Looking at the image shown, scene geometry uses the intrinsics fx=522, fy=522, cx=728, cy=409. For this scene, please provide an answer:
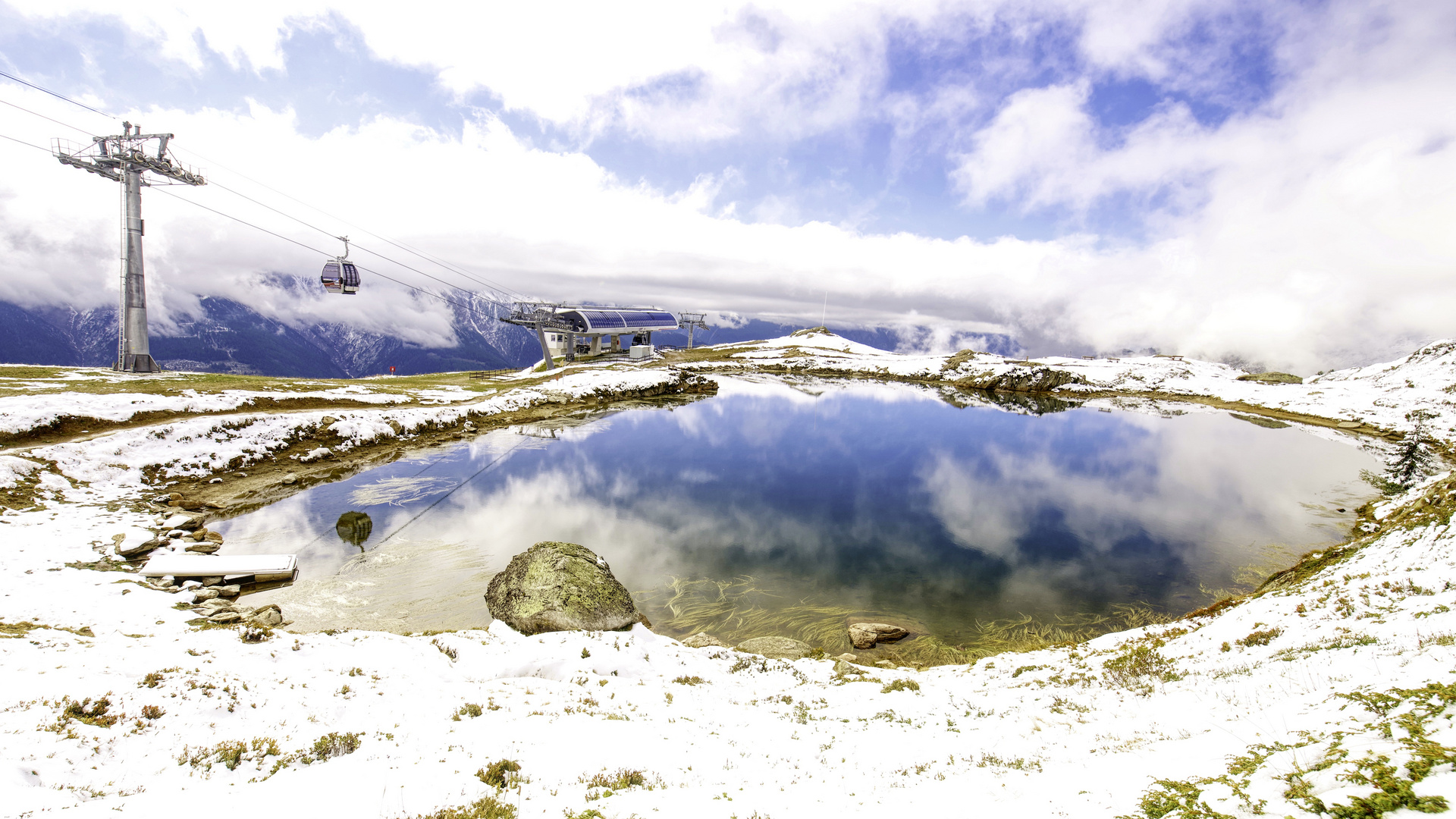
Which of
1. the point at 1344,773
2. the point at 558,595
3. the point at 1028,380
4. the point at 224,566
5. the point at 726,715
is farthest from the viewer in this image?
the point at 1028,380

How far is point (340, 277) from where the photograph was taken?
183 ft

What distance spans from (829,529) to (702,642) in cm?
1334

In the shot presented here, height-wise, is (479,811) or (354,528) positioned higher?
(479,811)

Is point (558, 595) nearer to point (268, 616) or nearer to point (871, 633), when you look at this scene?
point (268, 616)

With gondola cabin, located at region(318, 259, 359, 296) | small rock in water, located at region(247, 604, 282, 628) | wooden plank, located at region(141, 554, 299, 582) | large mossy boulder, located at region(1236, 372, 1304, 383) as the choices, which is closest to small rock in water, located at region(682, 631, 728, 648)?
small rock in water, located at region(247, 604, 282, 628)

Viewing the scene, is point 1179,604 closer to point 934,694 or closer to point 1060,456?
point 934,694

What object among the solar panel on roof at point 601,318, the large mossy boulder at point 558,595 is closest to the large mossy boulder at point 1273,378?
the solar panel on roof at point 601,318

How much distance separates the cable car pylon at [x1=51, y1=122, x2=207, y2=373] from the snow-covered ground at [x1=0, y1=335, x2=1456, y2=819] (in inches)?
1697

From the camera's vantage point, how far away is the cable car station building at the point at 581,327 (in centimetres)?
10989

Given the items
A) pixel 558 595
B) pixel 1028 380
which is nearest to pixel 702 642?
pixel 558 595

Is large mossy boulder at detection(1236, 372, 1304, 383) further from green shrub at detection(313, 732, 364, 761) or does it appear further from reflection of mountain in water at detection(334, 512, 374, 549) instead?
green shrub at detection(313, 732, 364, 761)

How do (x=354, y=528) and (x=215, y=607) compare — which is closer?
(x=215, y=607)

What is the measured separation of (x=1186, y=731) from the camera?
894 cm

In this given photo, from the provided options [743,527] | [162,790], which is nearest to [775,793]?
[162,790]
